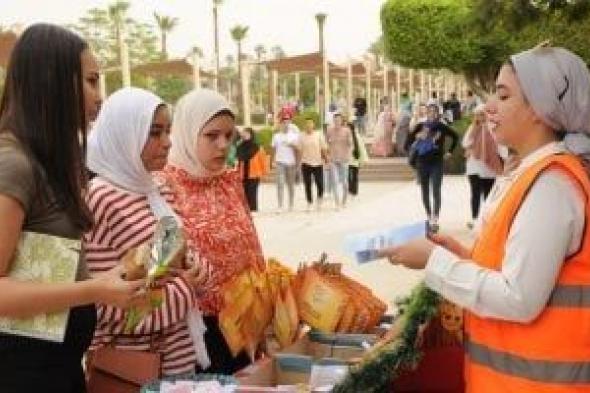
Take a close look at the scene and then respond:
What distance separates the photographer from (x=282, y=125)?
15719mm

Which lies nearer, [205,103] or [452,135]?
[205,103]

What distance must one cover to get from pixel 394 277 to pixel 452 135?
4.53 meters

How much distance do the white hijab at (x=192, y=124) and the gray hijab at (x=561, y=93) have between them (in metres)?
1.30

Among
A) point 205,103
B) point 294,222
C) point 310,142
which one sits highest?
point 205,103

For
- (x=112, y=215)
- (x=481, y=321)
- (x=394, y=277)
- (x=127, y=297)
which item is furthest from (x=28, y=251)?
(x=394, y=277)

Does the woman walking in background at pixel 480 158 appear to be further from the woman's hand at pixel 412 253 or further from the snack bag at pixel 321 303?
the woman's hand at pixel 412 253

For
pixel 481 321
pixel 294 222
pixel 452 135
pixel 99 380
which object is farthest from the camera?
pixel 294 222

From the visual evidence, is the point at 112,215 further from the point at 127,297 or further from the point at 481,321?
the point at 481,321

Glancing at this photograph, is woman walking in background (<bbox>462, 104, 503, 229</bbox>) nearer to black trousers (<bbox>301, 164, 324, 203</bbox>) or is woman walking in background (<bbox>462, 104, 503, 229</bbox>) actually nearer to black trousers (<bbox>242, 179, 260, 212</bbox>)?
black trousers (<bbox>242, 179, 260, 212</bbox>)

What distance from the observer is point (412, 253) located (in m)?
2.23

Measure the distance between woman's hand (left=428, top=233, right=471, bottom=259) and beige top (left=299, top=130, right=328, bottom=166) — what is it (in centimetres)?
1274

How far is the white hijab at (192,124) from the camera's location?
3.11 metres

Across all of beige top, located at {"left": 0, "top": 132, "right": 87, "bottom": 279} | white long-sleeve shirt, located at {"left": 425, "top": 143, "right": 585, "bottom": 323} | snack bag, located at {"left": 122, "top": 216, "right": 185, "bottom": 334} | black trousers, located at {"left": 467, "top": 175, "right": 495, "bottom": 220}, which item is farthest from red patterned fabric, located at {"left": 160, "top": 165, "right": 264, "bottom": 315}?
black trousers, located at {"left": 467, "top": 175, "right": 495, "bottom": 220}

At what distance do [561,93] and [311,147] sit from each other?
1318 centimetres
